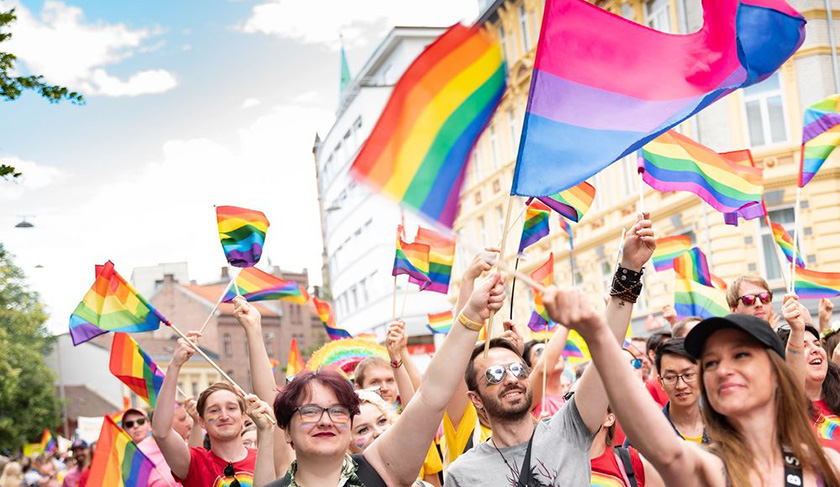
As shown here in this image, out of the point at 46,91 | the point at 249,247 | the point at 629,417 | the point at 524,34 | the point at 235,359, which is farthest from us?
the point at 235,359

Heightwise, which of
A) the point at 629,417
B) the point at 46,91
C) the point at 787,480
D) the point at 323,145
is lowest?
the point at 787,480

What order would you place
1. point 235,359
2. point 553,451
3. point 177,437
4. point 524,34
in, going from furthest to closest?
1. point 235,359
2. point 524,34
3. point 177,437
4. point 553,451

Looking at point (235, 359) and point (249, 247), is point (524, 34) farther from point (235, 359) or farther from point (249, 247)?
point (235, 359)

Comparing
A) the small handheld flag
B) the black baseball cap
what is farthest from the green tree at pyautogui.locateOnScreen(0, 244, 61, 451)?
the black baseball cap

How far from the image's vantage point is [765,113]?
853 inches

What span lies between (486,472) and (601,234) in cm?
2288

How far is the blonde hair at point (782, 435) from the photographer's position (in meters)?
3.00

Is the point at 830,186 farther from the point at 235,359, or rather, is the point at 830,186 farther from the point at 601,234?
the point at 235,359

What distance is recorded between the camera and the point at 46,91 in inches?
351

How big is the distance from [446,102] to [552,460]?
1396 millimetres

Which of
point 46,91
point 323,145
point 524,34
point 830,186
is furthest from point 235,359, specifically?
point 46,91

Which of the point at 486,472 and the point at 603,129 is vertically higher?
the point at 603,129

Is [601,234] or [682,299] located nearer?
[682,299]

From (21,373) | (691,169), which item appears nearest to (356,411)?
(691,169)
